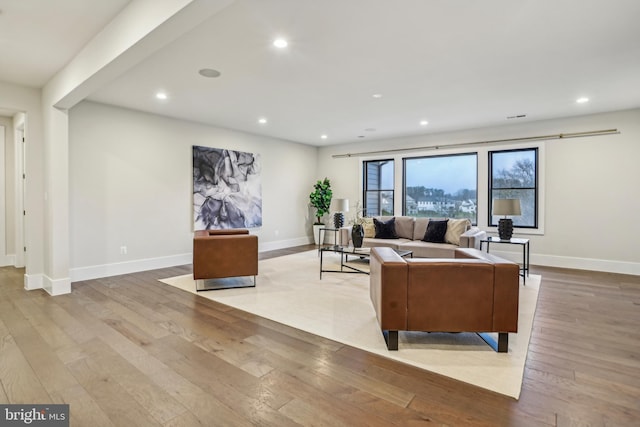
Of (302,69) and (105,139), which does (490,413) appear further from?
(105,139)

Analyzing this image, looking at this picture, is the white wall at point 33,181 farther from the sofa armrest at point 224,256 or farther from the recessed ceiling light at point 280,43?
the recessed ceiling light at point 280,43

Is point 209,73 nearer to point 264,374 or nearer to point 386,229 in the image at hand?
point 264,374

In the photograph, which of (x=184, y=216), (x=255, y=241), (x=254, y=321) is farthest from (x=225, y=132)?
(x=254, y=321)

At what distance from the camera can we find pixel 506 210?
197 inches

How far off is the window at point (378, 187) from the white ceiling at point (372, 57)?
2.43m

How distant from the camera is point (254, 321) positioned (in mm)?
3230

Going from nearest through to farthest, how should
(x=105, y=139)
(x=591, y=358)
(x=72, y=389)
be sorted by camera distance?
(x=72, y=389), (x=591, y=358), (x=105, y=139)

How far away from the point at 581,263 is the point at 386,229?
11.0ft

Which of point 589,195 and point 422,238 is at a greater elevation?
point 589,195

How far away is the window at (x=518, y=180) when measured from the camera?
614cm

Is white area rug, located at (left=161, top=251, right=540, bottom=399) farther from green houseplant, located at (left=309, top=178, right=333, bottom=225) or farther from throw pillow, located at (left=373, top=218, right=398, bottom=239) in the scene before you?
green houseplant, located at (left=309, top=178, right=333, bottom=225)

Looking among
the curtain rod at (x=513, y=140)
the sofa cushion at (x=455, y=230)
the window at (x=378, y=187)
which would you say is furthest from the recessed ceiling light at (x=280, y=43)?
the window at (x=378, y=187)

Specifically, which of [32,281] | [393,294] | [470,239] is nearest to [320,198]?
[470,239]

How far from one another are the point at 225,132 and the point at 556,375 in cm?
637
